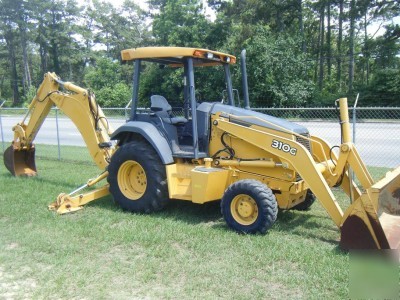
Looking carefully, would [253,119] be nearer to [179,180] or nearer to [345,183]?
[179,180]

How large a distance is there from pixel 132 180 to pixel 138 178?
12 centimetres

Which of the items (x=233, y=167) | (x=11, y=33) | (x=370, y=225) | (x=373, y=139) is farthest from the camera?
(x=11, y=33)

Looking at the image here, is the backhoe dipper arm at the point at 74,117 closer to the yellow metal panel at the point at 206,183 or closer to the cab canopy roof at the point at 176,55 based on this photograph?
the cab canopy roof at the point at 176,55

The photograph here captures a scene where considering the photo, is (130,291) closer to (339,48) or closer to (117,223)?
(117,223)

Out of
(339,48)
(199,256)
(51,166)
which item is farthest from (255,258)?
(339,48)

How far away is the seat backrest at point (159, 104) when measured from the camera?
259 inches

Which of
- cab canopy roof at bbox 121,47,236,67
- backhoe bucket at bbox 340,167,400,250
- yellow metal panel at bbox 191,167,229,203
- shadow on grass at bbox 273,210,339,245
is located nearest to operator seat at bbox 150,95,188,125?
cab canopy roof at bbox 121,47,236,67

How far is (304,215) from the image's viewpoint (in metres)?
6.61

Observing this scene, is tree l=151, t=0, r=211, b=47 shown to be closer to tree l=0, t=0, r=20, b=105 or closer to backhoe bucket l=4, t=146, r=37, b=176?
backhoe bucket l=4, t=146, r=37, b=176

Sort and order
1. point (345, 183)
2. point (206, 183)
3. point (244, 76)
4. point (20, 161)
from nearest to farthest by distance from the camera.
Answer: point (206, 183) < point (345, 183) < point (244, 76) < point (20, 161)

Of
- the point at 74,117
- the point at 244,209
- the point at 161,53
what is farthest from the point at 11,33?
the point at 244,209

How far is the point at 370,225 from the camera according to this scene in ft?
14.9

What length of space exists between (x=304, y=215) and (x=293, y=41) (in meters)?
21.8

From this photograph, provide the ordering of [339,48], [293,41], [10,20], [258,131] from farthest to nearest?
[10,20] → [339,48] → [293,41] → [258,131]
